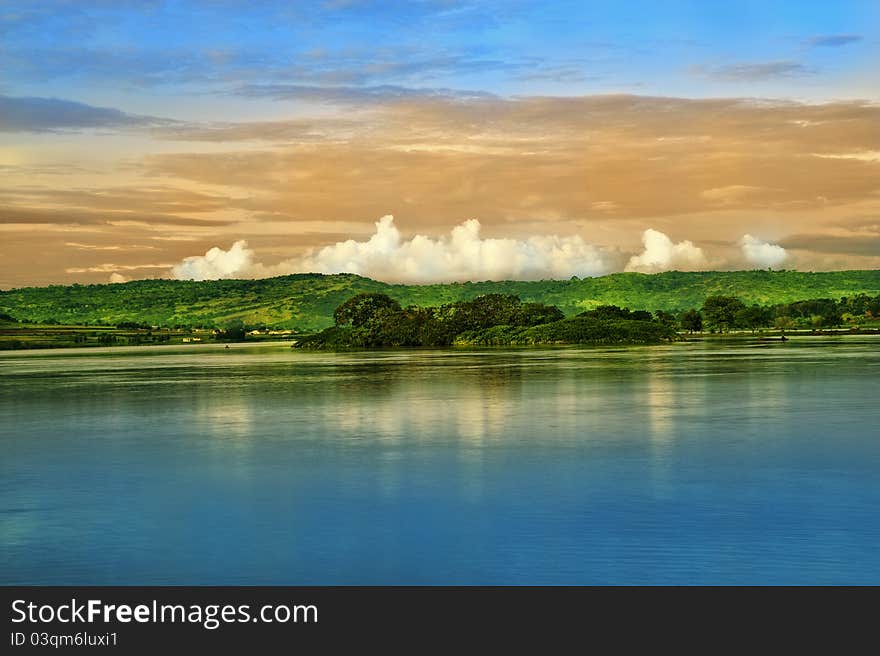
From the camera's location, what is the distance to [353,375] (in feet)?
212

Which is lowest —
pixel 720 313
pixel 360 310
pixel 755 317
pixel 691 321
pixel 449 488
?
pixel 449 488

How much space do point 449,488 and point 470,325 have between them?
114 meters

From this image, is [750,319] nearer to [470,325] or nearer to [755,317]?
[755,317]

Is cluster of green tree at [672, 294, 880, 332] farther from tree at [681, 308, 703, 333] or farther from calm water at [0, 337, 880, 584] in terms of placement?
calm water at [0, 337, 880, 584]

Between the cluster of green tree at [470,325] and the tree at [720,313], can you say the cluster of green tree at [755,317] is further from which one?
the cluster of green tree at [470,325]

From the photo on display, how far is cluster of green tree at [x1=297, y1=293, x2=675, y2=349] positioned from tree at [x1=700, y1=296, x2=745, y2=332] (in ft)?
85.1

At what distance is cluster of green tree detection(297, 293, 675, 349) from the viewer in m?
128

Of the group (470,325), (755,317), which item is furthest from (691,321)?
(470,325)

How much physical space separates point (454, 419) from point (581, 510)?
636 inches

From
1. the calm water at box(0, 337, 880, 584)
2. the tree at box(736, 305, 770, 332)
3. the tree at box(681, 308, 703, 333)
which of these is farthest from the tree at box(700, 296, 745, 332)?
the calm water at box(0, 337, 880, 584)

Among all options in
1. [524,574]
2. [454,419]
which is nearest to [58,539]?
[524,574]

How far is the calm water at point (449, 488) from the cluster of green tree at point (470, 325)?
8179 centimetres

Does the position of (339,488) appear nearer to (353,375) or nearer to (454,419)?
(454,419)

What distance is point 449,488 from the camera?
2159 cm
